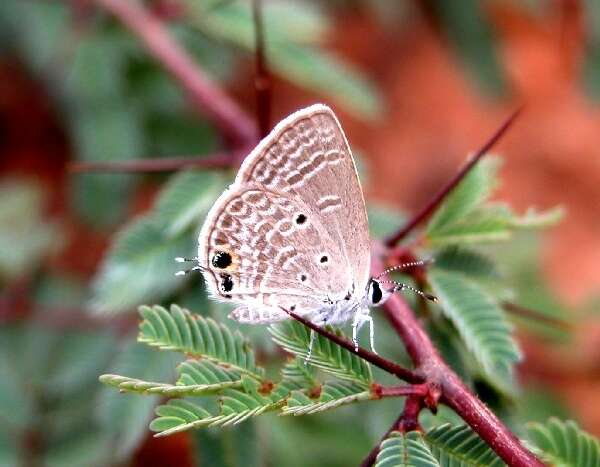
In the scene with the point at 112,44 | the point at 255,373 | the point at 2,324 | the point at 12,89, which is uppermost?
the point at 12,89

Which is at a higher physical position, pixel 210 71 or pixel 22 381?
pixel 210 71

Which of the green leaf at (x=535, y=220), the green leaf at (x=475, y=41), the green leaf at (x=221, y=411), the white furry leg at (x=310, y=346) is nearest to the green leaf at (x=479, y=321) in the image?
the green leaf at (x=535, y=220)

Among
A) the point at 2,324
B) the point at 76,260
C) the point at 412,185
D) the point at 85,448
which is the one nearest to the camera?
the point at 85,448

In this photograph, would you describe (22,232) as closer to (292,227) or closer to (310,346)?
(292,227)

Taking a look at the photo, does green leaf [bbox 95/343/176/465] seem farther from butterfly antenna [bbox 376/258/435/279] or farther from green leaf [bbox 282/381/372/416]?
green leaf [bbox 282/381/372/416]

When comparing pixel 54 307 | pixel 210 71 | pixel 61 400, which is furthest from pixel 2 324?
pixel 210 71

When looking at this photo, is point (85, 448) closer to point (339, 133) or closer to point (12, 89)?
point (339, 133)

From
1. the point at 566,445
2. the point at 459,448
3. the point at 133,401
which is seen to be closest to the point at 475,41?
the point at 133,401
